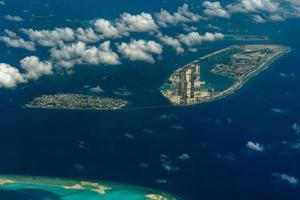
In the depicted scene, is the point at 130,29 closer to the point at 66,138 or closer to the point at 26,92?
the point at 26,92

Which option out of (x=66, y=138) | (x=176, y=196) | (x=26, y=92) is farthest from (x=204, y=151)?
(x=26, y=92)

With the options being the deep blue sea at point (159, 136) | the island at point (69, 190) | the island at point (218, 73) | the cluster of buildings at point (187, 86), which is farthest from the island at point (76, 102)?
the island at point (69, 190)

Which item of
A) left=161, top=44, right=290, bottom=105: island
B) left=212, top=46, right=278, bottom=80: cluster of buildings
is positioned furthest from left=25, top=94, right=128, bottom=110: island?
left=212, top=46, right=278, bottom=80: cluster of buildings

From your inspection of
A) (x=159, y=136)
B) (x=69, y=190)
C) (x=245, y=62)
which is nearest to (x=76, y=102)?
(x=159, y=136)

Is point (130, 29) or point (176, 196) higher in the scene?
point (130, 29)

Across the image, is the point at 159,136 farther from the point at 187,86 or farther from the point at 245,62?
the point at 245,62
